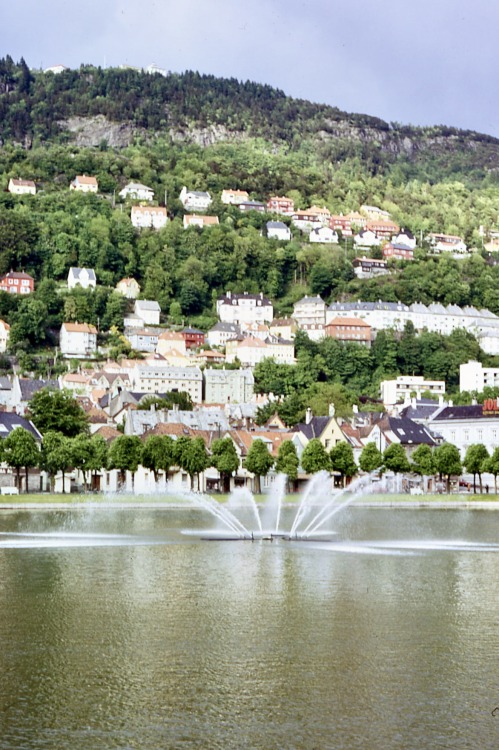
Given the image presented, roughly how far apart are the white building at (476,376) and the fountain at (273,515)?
8812 centimetres

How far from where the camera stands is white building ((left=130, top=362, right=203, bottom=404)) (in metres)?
168

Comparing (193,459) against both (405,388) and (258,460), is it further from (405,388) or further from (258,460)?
(405,388)

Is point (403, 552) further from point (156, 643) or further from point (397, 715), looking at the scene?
point (397, 715)

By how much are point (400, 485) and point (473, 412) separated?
2021 cm

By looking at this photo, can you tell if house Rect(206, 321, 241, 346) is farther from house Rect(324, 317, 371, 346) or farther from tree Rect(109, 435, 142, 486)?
tree Rect(109, 435, 142, 486)

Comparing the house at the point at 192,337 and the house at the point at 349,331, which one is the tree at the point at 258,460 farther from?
the house at the point at 349,331

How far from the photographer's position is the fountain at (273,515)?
5241 centimetres

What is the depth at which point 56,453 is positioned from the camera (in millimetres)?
82250

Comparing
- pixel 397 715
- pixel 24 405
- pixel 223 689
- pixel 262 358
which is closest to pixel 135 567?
pixel 223 689

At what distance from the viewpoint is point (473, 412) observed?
11625cm

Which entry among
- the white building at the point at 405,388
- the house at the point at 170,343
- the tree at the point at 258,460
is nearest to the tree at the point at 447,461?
the tree at the point at 258,460

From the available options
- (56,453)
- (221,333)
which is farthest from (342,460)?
(221,333)

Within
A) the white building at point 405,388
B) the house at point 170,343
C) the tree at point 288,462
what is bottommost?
the tree at point 288,462

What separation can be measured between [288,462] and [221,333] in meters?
106
